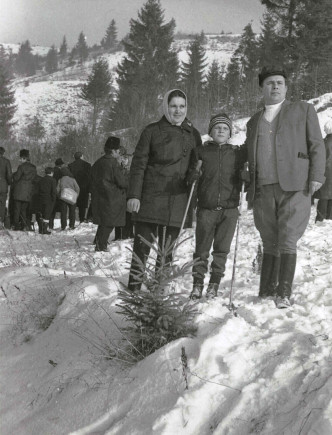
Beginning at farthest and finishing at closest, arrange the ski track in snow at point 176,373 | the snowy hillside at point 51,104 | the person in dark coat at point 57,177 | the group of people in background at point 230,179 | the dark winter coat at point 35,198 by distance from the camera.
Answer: the snowy hillside at point 51,104, the person in dark coat at point 57,177, the dark winter coat at point 35,198, the group of people in background at point 230,179, the ski track in snow at point 176,373

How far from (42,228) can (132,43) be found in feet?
98.1

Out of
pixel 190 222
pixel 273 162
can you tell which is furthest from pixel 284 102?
pixel 190 222

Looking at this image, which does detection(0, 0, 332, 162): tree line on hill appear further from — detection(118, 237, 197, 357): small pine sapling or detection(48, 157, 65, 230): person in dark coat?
Answer: detection(118, 237, 197, 357): small pine sapling

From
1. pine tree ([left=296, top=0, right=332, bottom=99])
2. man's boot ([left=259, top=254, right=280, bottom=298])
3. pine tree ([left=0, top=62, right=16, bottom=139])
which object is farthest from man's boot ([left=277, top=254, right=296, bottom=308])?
pine tree ([left=0, top=62, right=16, bottom=139])

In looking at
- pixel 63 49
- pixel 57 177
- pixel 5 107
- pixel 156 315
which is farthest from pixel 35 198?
→ pixel 63 49

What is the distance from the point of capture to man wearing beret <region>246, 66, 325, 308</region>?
366cm

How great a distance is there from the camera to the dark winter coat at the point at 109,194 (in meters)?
7.55

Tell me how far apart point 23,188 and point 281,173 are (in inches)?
344

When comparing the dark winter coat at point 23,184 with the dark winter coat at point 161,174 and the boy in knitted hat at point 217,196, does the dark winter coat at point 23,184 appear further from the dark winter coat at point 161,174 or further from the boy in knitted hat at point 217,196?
the boy in knitted hat at point 217,196

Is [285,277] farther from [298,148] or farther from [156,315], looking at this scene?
[156,315]

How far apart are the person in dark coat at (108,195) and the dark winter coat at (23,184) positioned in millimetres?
3995

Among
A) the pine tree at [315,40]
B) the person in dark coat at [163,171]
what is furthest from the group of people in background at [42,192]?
the pine tree at [315,40]

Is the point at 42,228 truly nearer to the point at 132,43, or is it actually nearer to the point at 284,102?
the point at 284,102

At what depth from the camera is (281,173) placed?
3727mm
